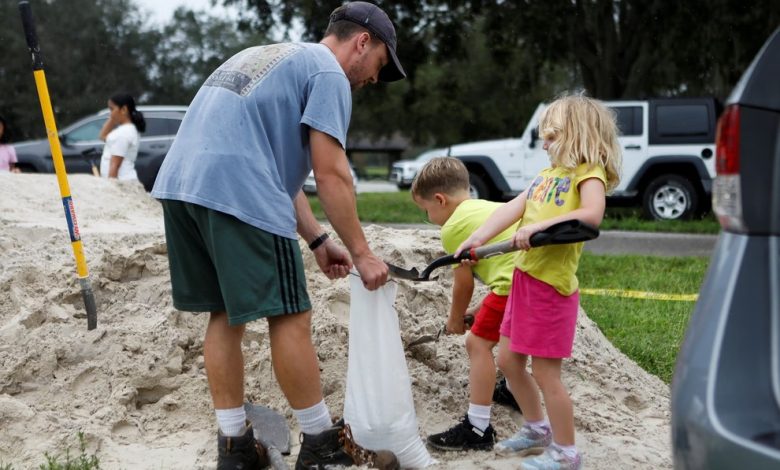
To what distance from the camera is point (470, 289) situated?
13.0 feet

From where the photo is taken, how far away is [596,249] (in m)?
11.0

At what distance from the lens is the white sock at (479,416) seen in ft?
12.9

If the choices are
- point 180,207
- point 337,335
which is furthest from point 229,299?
point 337,335

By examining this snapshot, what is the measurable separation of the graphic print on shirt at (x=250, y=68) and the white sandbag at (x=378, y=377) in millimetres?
848

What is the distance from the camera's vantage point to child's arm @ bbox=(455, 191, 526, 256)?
3.66 m

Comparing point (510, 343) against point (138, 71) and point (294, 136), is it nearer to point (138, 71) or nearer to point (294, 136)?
point (294, 136)

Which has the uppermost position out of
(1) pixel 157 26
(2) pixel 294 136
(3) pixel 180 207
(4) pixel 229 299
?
→ (1) pixel 157 26

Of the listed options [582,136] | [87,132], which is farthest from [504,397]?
[87,132]

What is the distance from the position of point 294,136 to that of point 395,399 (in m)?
1.07

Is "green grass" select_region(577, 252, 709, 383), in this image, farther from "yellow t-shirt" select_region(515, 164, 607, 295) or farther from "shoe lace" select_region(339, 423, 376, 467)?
"shoe lace" select_region(339, 423, 376, 467)

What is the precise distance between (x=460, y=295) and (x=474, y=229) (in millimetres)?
281

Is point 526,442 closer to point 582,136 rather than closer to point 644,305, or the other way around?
point 582,136

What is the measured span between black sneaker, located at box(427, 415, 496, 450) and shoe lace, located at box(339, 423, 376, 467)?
18.7 inches

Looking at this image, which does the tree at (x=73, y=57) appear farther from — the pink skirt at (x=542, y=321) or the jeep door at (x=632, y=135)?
the pink skirt at (x=542, y=321)
